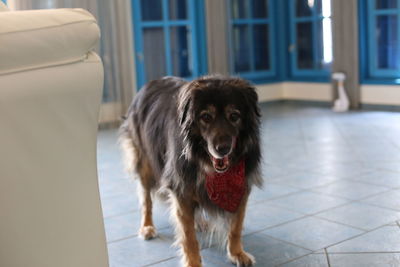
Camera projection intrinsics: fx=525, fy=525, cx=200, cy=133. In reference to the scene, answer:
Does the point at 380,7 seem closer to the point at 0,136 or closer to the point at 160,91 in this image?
the point at 160,91

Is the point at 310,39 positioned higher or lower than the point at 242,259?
higher

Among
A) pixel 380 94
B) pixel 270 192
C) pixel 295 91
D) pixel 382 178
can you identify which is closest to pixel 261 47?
pixel 295 91

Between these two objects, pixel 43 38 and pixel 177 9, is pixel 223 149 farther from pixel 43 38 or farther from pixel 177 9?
pixel 177 9

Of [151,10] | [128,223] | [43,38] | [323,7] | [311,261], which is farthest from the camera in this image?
[323,7]

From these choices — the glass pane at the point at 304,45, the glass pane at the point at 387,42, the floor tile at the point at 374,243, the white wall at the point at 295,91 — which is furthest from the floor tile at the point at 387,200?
the glass pane at the point at 304,45

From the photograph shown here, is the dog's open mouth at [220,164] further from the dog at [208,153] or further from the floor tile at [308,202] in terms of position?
the floor tile at [308,202]

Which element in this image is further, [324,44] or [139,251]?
[324,44]

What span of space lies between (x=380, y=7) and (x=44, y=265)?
5932mm

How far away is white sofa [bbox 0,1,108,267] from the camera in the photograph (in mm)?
1396

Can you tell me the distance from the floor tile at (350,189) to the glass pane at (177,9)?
4120 millimetres

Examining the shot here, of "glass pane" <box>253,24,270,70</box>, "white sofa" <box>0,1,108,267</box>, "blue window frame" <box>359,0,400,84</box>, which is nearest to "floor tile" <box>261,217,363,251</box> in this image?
"white sofa" <box>0,1,108,267</box>

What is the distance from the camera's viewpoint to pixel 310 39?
7.44 metres

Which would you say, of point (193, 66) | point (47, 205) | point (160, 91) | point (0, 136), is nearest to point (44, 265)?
point (47, 205)

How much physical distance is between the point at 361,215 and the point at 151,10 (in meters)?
4.70
